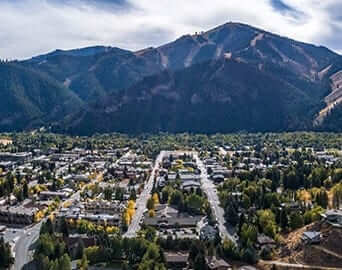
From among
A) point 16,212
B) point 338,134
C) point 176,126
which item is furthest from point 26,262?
point 176,126

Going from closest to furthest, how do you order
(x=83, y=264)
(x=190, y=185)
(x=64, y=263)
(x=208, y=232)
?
(x=64, y=263)
(x=83, y=264)
(x=208, y=232)
(x=190, y=185)

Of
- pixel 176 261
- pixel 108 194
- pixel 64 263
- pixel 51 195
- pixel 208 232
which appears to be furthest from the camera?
pixel 51 195

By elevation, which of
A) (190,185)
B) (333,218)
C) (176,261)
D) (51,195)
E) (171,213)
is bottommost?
(176,261)

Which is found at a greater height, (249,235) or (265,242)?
(249,235)

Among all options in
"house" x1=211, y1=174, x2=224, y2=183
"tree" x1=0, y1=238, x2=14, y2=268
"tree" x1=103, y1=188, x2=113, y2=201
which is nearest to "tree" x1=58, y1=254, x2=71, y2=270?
"tree" x1=0, y1=238, x2=14, y2=268

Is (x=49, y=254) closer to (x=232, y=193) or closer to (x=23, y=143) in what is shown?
(x=232, y=193)

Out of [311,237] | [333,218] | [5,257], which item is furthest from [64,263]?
[333,218]

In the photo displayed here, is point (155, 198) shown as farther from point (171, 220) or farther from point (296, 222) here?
point (296, 222)
